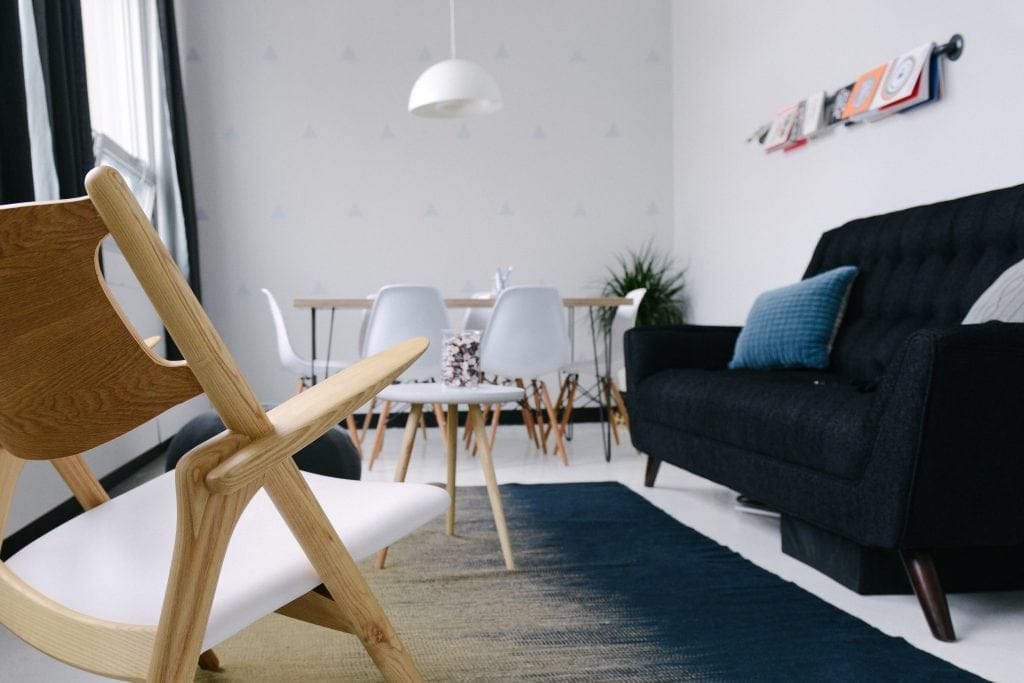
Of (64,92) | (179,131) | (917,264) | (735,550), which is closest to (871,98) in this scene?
(917,264)

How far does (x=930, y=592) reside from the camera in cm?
166

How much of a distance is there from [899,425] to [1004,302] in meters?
→ 0.45

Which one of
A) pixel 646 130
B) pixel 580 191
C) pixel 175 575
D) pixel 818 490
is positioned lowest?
pixel 818 490

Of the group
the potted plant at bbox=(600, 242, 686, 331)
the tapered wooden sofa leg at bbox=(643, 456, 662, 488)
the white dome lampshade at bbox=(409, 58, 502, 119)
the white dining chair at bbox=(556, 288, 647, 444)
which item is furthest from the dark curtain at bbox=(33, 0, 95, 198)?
the potted plant at bbox=(600, 242, 686, 331)

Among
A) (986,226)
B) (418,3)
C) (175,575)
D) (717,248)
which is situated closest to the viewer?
(175,575)

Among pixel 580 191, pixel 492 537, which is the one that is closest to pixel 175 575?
pixel 492 537

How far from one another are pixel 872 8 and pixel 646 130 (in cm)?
243

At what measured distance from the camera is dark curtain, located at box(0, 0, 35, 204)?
83.3 inches

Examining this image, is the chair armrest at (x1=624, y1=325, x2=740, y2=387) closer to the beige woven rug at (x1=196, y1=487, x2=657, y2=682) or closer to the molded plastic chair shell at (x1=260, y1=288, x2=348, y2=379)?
the beige woven rug at (x1=196, y1=487, x2=657, y2=682)

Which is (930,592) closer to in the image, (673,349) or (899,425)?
(899,425)

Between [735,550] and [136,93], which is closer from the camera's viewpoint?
[735,550]

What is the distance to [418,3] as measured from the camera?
5.58m

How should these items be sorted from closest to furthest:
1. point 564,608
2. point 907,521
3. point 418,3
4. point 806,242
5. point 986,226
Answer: point 907,521
point 564,608
point 986,226
point 806,242
point 418,3

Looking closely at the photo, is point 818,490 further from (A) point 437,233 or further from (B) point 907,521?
(A) point 437,233
